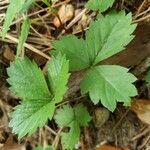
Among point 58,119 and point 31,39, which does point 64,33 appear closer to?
point 31,39

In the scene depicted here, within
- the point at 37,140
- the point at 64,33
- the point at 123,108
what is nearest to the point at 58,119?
the point at 37,140

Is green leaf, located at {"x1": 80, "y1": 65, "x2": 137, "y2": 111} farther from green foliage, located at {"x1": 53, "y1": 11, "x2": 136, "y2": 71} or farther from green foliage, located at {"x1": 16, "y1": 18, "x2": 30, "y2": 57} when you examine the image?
green foliage, located at {"x1": 16, "y1": 18, "x2": 30, "y2": 57}

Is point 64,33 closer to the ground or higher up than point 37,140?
higher up

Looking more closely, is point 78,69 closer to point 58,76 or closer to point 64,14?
point 58,76

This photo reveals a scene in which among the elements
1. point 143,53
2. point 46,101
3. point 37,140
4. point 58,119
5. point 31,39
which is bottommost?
point 37,140

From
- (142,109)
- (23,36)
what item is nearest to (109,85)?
(142,109)

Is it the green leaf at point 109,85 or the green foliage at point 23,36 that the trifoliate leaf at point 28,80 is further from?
the green leaf at point 109,85

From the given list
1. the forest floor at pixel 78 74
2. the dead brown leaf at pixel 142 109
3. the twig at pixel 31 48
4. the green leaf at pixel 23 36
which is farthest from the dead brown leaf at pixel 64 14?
the dead brown leaf at pixel 142 109
